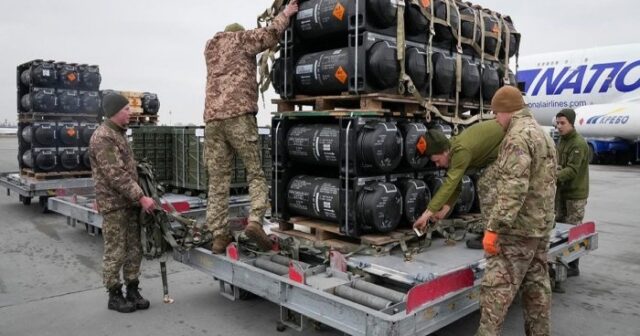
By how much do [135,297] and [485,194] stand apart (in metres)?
3.75

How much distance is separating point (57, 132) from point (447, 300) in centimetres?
980

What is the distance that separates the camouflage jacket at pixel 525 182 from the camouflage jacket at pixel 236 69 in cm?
247

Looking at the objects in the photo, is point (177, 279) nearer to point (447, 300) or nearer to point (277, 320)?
point (277, 320)

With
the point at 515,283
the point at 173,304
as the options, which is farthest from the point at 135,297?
the point at 515,283

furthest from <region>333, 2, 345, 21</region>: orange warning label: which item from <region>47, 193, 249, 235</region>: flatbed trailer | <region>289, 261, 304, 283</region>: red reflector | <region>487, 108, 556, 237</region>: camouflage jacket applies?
<region>47, 193, 249, 235</region>: flatbed trailer

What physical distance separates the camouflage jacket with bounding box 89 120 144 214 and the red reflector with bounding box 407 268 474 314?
281 centimetres

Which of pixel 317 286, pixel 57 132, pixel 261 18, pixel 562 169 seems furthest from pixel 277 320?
pixel 57 132

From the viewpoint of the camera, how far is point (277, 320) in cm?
477

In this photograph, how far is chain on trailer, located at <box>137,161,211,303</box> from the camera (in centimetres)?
507

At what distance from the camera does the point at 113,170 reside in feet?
15.9

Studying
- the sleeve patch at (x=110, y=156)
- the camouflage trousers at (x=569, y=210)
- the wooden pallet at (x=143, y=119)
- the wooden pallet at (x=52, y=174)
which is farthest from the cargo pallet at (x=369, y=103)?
the wooden pallet at (x=143, y=119)

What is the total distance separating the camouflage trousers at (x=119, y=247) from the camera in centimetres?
498

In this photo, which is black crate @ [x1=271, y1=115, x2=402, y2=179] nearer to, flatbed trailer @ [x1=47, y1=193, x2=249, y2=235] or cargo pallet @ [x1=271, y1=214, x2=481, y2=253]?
cargo pallet @ [x1=271, y1=214, x2=481, y2=253]

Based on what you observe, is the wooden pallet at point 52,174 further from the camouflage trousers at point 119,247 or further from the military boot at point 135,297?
the military boot at point 135,297
